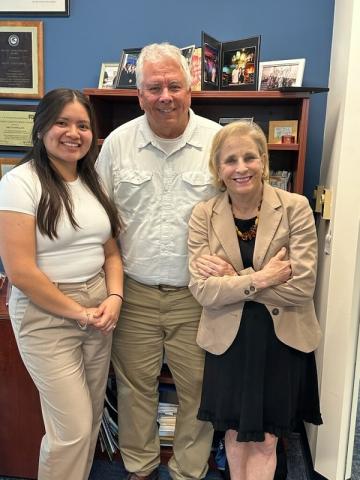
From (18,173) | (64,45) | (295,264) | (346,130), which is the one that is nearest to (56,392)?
(18,173)

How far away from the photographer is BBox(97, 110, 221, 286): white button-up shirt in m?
1.67

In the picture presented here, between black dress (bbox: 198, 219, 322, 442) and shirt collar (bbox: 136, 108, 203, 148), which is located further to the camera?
shirt collar (bbox: 136, 108, 203, 148)

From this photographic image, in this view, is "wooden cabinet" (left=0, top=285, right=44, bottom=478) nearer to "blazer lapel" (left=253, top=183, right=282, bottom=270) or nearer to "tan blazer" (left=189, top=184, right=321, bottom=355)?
"tan blazer" (left=189, top=184, right=321, bottom=355)

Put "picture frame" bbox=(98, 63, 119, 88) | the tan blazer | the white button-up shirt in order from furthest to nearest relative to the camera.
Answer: "picture frame" bbox=(98, 63, 119, 88) → the white button-up shirt → the tan blazer

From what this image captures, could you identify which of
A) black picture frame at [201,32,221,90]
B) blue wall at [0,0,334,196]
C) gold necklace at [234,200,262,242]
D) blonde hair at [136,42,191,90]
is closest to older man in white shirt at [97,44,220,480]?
blonde hair at [136,42,191,90]

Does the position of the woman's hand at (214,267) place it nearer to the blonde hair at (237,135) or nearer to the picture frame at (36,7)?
the blonde hair at (237,135)

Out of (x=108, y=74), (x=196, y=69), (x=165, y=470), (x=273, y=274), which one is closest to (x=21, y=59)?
(x=108, y=74)

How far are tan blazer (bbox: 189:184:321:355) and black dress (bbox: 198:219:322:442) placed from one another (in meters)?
0.03

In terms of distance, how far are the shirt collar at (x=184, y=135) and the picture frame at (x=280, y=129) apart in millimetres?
458

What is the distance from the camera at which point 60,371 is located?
4.79ft

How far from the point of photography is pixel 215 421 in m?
1.58

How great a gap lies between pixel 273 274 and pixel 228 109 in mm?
1123

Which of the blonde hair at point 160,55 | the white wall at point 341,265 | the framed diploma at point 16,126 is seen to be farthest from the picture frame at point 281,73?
the framed diploma at point 16,126

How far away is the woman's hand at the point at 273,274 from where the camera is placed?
4.67 feet
